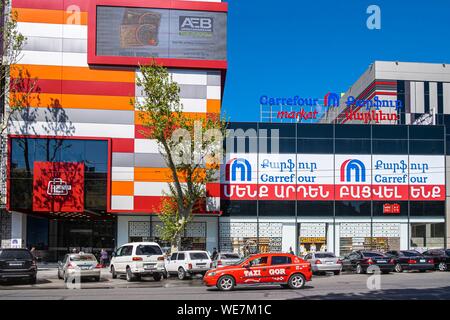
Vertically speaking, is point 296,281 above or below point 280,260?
below

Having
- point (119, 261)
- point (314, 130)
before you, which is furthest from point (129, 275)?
point (314, 130)

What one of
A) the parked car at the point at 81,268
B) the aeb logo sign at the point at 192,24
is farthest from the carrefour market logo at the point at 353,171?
the parked car at the point at 81,268

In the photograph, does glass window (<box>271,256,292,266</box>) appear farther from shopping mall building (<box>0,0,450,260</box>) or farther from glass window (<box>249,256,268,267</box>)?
shopping mall building (<box>0,0,450,260</box>)

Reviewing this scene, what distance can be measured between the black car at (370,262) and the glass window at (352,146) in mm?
15131

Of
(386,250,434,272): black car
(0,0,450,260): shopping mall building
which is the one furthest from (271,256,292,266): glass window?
(0,0,450,260): shopping mall building

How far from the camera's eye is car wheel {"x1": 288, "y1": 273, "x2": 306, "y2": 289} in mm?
22500

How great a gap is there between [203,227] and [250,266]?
23027mm

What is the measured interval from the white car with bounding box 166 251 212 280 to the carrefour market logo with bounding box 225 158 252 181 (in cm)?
1503

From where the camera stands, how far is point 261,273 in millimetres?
22438

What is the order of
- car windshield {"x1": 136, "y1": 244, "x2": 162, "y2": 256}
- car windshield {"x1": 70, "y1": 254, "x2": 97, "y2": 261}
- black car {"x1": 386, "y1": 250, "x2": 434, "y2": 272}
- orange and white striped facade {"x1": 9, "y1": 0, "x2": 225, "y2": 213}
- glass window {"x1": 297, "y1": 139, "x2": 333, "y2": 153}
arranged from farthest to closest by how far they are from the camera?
glass window {"x1": 297, "y1": 139, "x2": 333, "y2": 153}
orange and white striped facade {"x1": 9, "y1": 0, "x2": 225, "y2": 213}
black car {"x1": 386, "y1": 250, "x2": 434, "y2": 272}
car windshield {"x1": 70, "y1": 254, "x2": 97, "y2": 261}
car windshield {"x1": 136, "y1": 244, "x2": 162, "y2": 256}

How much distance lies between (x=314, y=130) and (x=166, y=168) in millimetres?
13140

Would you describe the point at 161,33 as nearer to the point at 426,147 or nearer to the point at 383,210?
the point at 383,210

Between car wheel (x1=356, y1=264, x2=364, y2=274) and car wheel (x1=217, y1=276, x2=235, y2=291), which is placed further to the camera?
car wheel (x1=356, y1=264, x2=364, y2=274)
